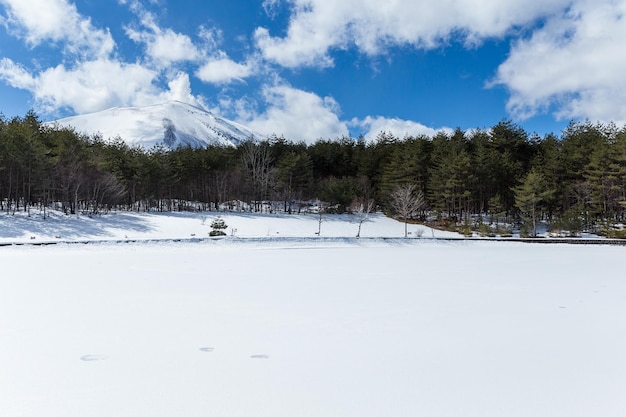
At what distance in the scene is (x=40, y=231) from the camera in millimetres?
23812

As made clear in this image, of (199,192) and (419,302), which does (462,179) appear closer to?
(199,192)

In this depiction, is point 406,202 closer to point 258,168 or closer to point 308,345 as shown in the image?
point 258,168

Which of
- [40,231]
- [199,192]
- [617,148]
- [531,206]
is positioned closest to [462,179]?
[531,206]

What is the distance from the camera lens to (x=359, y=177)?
1751 inches

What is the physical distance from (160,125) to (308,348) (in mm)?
177309

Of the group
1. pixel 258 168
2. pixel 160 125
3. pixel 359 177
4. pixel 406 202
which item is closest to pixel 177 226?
pixel 258 168

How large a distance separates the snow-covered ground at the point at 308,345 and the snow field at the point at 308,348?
0.02m

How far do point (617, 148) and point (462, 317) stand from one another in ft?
115

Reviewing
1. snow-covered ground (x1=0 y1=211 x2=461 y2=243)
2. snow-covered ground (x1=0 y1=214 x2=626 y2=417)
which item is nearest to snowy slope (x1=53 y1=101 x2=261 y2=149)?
snow-covered ground (x1=0 y1=211 x2=461 y2=243)

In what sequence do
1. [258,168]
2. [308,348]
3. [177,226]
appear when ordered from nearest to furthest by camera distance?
[308,348] < [177,226] < [258,168]

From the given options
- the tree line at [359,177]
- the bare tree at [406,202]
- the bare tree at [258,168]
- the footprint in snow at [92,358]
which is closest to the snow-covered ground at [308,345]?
the footprint in snow at [92,358]

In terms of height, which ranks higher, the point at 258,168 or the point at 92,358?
the point at 258,168

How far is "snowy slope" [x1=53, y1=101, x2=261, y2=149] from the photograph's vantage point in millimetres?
152000

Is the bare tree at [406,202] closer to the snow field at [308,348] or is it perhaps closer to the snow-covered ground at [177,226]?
the snow-covered ground at [177,226]
